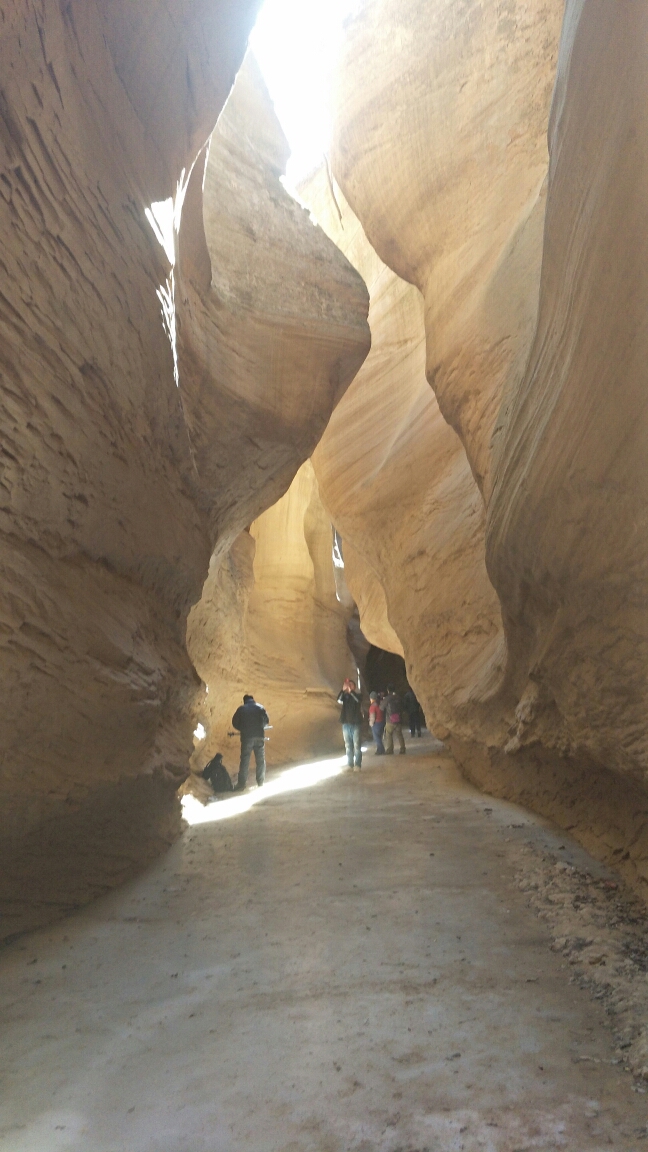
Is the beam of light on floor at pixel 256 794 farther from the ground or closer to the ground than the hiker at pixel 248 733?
closer to the ground

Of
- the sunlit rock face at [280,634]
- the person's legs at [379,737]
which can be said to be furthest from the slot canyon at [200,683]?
the person's legs at [379,737]

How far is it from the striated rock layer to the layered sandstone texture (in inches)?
90.7

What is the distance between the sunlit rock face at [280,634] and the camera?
36.6 ft

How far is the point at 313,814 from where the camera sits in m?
6.05

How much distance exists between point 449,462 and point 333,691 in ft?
19.9

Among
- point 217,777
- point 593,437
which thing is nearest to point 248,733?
point 217,777

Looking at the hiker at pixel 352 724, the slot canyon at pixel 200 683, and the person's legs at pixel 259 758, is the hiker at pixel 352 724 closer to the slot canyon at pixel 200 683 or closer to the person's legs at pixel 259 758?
the person's legs at pixel 259 758

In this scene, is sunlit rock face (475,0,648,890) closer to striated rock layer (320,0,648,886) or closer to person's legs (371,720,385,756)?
striated rock layer (320,0,648,886)

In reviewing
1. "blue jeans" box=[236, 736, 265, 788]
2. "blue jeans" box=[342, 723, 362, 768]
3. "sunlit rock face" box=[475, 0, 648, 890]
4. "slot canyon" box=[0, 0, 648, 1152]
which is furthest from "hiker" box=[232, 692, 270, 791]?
"sunlit rock face" box=[475, 0, 648, 890]

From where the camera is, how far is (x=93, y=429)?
367cm

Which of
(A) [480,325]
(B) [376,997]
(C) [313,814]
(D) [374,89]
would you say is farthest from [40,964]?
(D) [374,89]

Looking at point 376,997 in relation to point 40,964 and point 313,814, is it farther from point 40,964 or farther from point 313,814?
point 313,814

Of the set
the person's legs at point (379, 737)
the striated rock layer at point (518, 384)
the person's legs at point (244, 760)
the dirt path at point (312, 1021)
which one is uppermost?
the striated rock layer at point (518, 384)

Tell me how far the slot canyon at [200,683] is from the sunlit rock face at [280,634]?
3.95 metres
